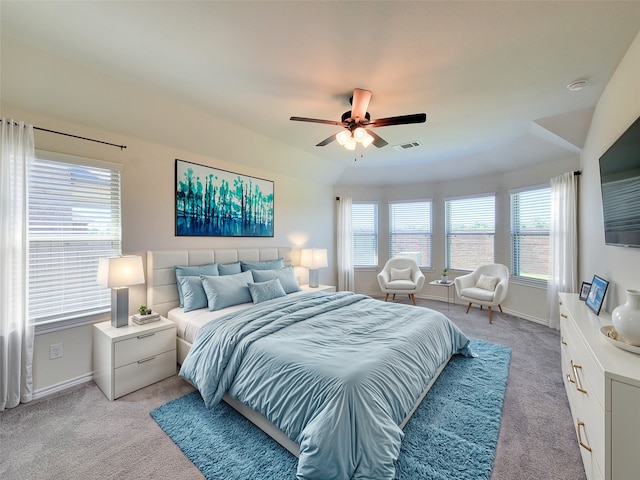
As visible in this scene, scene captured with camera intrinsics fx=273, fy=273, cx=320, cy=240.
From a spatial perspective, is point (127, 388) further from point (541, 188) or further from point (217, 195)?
point (541, 188)

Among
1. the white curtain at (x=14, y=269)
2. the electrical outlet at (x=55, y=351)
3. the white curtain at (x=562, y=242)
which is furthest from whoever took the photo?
the white curtain at (x=562, y=242)

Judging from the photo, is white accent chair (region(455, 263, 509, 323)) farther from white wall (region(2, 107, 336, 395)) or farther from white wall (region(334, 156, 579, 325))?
white wall (region(2, 107, 336, 395))

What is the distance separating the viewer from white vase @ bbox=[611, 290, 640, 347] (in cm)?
146

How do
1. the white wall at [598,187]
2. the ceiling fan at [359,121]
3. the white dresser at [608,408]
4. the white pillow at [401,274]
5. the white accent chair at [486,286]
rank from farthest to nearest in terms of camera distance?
the white pillow at [401,274]
the white accent chair at [486,286]
the ceiling fan at [359,121]
the white wall at [598,187]
the white dresser at [608,408]

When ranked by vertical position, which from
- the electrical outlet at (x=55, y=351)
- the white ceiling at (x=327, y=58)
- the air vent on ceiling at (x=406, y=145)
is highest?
the air vent on ceiling at (x=406, y=145)

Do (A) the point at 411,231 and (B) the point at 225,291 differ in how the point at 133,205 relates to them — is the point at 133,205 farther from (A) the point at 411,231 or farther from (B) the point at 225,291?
(A) the point at 411,231

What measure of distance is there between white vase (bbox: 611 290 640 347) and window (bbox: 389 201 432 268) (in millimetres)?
4468

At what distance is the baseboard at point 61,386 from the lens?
7.79ft

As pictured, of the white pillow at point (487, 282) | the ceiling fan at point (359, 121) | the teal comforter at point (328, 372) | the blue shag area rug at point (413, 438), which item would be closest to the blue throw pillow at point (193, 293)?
the teal comforter at point (328, 372)

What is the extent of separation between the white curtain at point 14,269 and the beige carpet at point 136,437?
23 cm

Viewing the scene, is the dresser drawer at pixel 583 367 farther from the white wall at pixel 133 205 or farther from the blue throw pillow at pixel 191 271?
the white wall at pixel 133 205

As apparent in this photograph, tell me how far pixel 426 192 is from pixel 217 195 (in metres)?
4.32

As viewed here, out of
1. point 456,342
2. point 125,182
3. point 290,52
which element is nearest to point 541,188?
point 456,342

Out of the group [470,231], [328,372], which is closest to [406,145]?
[470,231]
